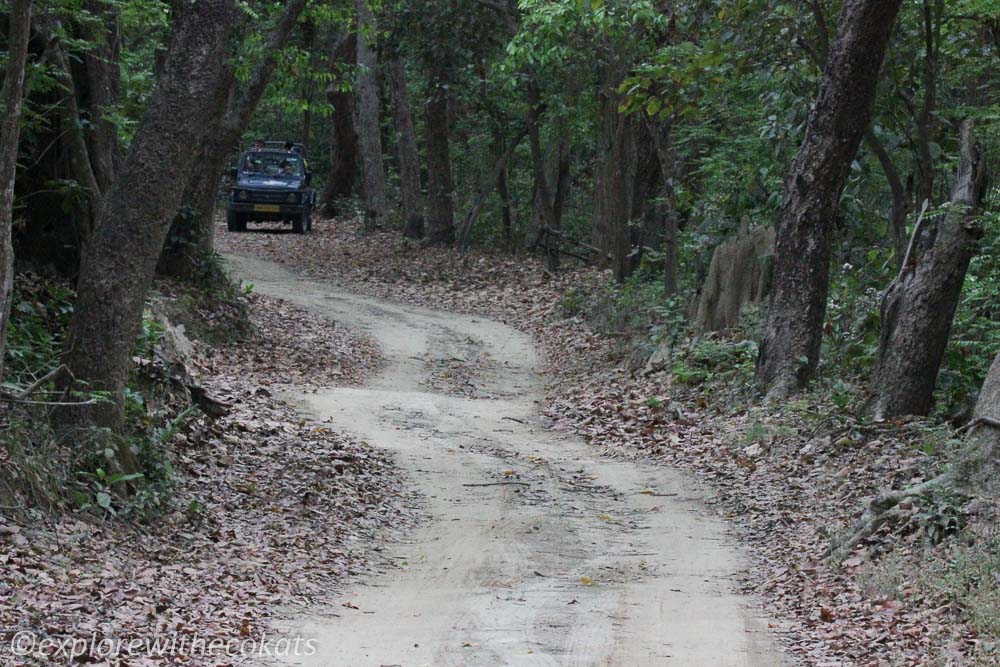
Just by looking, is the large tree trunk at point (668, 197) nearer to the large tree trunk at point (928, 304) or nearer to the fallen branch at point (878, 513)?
the large tree trunk at point (928, 304)

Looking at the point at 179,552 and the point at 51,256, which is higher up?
the point at 51,256

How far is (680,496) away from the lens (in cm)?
1067

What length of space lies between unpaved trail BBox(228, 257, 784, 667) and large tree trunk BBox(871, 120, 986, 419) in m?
2.17

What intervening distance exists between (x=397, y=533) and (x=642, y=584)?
232cm

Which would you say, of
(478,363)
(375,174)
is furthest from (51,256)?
(375,174)

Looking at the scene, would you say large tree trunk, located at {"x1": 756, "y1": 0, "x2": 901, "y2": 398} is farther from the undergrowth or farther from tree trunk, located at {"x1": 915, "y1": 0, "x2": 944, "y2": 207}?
the undergrowth

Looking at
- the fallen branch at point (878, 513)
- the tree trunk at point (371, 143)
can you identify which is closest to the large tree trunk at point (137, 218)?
the fallen branch at point (878, 513)

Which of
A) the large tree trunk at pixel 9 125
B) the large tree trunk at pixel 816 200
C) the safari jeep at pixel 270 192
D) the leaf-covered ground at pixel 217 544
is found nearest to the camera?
the leaf-covered ground at pixel 217 544

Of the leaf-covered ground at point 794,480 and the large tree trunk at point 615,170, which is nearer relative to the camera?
the leaf-covered ground at point 794,480

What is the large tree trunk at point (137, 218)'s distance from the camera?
8289 millimetres

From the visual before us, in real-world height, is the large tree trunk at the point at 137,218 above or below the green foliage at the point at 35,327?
above

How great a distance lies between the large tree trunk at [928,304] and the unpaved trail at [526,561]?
7.13 feet

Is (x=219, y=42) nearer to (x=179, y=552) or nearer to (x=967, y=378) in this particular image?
(x=179, y=552)

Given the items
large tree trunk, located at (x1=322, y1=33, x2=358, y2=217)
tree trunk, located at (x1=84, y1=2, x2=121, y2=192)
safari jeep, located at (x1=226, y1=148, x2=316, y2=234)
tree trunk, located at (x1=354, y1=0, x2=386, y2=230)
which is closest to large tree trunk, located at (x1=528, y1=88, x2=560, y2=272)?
tree trunk, located at (x1=354, y1=0, x2=386, y2=230)
